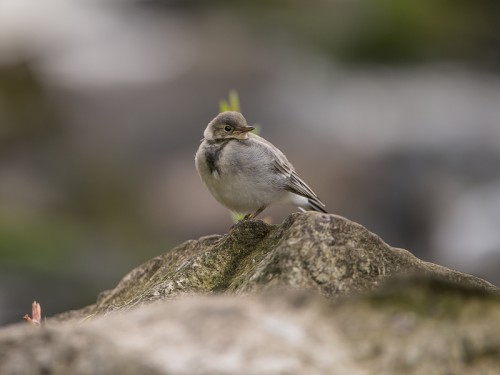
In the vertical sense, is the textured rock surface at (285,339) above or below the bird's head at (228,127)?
below

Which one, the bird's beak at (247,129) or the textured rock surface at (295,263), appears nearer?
the textured rock surface at (295,263)

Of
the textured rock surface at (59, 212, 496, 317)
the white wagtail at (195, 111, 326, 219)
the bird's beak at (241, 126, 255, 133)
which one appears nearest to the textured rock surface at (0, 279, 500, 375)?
the textured rock surface at (59, 212, 496, 317)

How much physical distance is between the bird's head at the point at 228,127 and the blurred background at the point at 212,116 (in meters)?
9.21

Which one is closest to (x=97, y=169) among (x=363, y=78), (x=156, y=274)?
(x=363, y=78)

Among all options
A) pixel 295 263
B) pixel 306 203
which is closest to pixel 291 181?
pixel 306 203

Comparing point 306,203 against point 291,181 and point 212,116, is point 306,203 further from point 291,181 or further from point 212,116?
point 212,116

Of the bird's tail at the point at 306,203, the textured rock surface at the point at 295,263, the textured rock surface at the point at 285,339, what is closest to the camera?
the textured rock surface at the point at 285,339

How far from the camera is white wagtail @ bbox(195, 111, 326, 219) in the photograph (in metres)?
9.29

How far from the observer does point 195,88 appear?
83.4 ft

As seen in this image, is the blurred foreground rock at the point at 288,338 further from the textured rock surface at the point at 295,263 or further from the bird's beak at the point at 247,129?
the bird's beak at the point at 247,129

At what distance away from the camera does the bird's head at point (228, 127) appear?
9555mm

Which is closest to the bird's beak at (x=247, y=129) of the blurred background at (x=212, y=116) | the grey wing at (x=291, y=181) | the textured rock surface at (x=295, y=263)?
the grey wing at (x=291, y=181)

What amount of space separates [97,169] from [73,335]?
1942 centimetres

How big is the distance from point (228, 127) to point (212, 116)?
14986 mm
